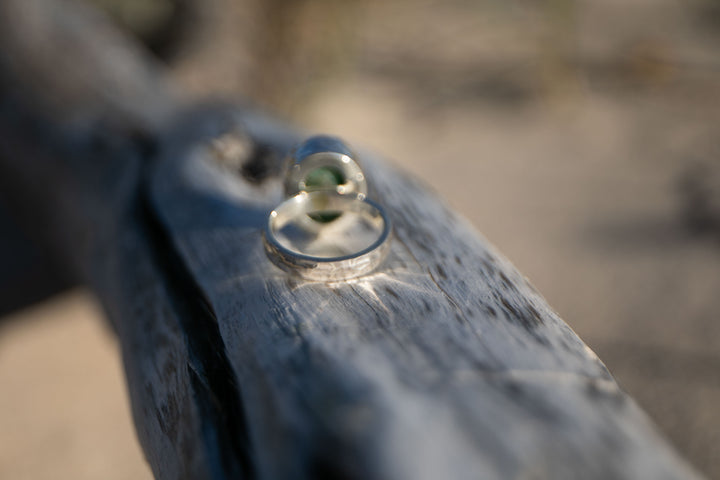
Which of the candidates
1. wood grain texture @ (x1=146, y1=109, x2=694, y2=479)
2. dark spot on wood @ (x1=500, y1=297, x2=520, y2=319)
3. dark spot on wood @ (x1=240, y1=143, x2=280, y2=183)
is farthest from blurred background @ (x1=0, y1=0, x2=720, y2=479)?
dark spot on wood @ (x1=500, y1=297, x2=520, y2=319)

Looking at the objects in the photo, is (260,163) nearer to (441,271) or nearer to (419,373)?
(441,271)

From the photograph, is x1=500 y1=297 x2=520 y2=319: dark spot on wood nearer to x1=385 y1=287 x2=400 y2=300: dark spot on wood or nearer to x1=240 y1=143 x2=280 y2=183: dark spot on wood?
x1=385 y1=287 x2=400 y2=300: dark spot on wood

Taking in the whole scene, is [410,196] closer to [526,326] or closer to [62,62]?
[526,326]

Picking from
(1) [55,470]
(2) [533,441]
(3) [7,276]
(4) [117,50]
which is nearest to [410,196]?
(2) [533,441]

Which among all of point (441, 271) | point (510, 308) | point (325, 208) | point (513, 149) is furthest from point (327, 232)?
point (513, 149)

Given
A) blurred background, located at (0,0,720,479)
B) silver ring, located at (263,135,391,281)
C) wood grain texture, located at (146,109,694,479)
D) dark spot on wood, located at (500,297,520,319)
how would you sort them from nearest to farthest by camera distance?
wood grain texture, located at (146,109,694,479) → dark spot on wood, located at (500,297,520,319) → silver ring, located at (263,135,391,281) → blurred background, located at (0,0,720,479)

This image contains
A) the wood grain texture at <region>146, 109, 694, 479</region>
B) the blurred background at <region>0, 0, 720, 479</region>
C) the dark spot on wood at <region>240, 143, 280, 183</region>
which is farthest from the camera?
the blurred background at <region>0, 0, 720, 479</region>
